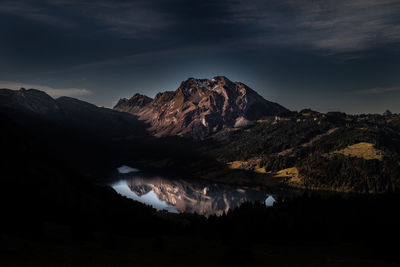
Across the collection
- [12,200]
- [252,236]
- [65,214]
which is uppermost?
[12,200]

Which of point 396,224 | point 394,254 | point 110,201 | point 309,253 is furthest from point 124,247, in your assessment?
point 110,201

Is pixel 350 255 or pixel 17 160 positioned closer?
pixel 350 255

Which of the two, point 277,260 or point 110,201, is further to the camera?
point 110,201

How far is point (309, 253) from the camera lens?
78875 mm

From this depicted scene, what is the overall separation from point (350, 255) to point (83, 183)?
512 feet

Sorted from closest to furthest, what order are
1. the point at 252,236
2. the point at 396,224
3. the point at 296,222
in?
the point at 396,224 < the point at 252,236 < the point at 296,222

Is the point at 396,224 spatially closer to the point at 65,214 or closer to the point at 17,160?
the point at 65,214

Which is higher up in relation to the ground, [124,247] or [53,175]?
[53,175]

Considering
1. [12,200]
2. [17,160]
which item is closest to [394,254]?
[12,200]

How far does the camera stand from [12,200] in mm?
76188

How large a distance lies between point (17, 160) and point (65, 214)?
60355 mm

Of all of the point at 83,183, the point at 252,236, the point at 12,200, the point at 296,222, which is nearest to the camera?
the point at 12,200

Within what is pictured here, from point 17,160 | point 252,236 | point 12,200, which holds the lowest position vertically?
point 252,236

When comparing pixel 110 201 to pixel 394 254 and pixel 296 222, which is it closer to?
pixel 296 222
